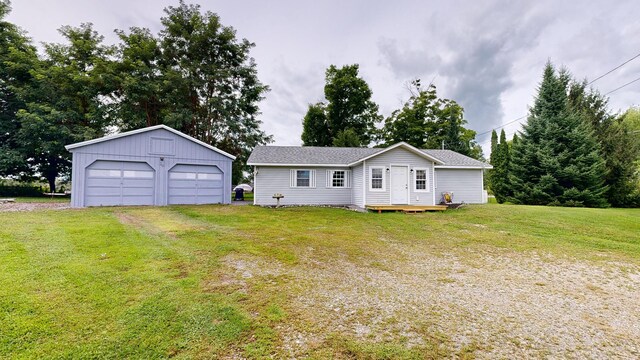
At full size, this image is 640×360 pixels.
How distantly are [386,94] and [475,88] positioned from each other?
346 inches

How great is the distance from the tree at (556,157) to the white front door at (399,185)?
8541 millimetres

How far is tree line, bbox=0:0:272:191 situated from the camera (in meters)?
19.2

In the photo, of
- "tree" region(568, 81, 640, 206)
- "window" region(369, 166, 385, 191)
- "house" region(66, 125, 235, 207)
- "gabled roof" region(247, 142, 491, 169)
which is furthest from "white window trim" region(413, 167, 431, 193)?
"tree" region(568, 81, 640, 206)

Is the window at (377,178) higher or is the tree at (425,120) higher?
the tree at (425,120)

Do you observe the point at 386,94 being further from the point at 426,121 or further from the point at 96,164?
the point at 96,164

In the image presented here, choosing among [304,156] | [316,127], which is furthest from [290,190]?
[316,127]

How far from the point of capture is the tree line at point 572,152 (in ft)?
47.6

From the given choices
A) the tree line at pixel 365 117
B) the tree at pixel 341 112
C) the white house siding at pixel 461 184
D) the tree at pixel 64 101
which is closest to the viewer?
the white house siding at pixel 461 184

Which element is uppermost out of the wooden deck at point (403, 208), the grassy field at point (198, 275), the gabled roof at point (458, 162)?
the gabled roof at point (458, 162)

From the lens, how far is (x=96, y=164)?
41.3 feet

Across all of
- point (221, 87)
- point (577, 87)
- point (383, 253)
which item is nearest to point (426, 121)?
point (577, 87)

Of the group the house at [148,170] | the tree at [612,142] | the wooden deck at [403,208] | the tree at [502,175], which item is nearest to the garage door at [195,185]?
the house at [148,170]

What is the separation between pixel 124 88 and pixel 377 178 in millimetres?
21737

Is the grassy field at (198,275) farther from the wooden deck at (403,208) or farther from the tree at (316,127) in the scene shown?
the tree at (316,127)
